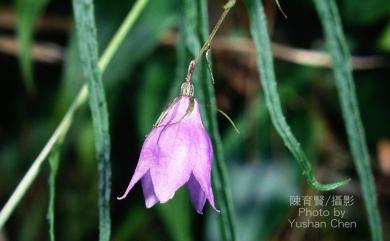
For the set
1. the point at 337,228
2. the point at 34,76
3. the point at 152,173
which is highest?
the point at 34,76

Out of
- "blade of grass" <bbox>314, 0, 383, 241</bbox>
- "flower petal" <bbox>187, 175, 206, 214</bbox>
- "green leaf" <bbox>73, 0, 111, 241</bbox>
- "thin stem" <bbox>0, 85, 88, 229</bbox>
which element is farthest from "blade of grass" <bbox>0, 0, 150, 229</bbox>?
"blade of grass" <bbox>314, 0, 383, 241</bbox>

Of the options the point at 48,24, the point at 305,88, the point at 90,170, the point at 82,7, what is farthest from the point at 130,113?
the point at 82,7

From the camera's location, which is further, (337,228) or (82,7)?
(337,228)

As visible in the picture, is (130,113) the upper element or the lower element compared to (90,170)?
upper

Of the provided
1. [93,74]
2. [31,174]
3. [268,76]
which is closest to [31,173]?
[31,174]

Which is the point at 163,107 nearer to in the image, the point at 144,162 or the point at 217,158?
the point at 217,158

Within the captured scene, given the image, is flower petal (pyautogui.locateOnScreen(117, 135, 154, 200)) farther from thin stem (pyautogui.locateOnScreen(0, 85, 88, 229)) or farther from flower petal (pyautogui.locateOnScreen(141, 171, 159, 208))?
thin stem (pyautogui.locateOnScreen(0, 85, 88, 229))

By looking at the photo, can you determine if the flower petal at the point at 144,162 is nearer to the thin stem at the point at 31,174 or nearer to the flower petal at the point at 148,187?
the flower petal at the point at 148,187

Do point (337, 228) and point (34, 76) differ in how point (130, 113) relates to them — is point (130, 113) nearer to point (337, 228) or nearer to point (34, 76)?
point (34, 76)

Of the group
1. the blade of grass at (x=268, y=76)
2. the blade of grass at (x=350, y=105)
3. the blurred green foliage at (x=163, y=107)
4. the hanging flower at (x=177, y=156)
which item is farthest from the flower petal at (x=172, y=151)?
the blurred green foliage at (x=163, y=107)
